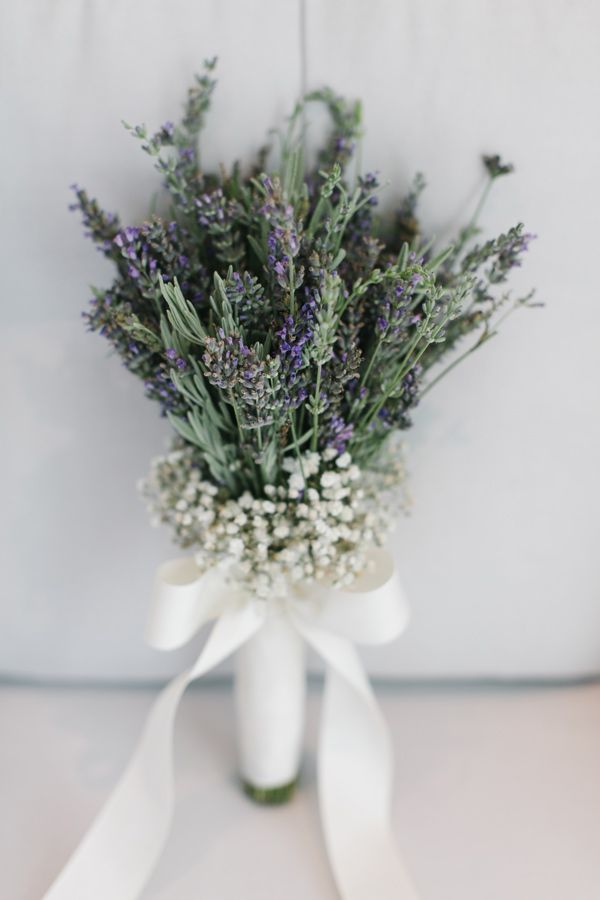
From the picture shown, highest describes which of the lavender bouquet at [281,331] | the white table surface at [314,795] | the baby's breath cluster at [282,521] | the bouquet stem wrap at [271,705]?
the lavender bouquet at [281,331]

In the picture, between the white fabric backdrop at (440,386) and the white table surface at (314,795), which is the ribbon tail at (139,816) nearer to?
the white table surface at (314,795)

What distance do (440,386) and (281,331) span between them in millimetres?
317

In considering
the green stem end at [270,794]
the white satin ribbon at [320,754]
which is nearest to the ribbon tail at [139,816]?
the white satin ribbon at [320,754]

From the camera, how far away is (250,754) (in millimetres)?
900

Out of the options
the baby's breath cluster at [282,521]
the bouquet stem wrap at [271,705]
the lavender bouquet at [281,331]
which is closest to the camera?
the lavender bouquet at [281,331]

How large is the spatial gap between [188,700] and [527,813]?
1.52ft

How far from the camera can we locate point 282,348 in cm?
63

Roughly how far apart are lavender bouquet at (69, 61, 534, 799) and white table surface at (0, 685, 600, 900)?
0.73 ft

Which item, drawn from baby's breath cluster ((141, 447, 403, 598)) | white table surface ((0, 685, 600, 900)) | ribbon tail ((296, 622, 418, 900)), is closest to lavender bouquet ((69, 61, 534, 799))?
baby's breath cluster ((141, 447, 403, 598))

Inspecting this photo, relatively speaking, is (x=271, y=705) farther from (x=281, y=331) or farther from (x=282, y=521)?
(x=281, y=331)

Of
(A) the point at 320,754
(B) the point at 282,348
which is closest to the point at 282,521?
(B) the point at 282,348

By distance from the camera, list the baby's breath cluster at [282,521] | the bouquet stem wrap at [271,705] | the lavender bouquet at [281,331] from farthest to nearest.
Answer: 1. the bouquet stem wrap at [271,705]
2. the baby's breath cluster at [282,521]
3. the lavender bouquet at [281,331]

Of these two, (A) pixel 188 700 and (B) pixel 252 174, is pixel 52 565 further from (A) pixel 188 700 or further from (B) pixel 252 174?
(B) pixel 252 174

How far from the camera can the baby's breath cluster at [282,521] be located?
73 cm
